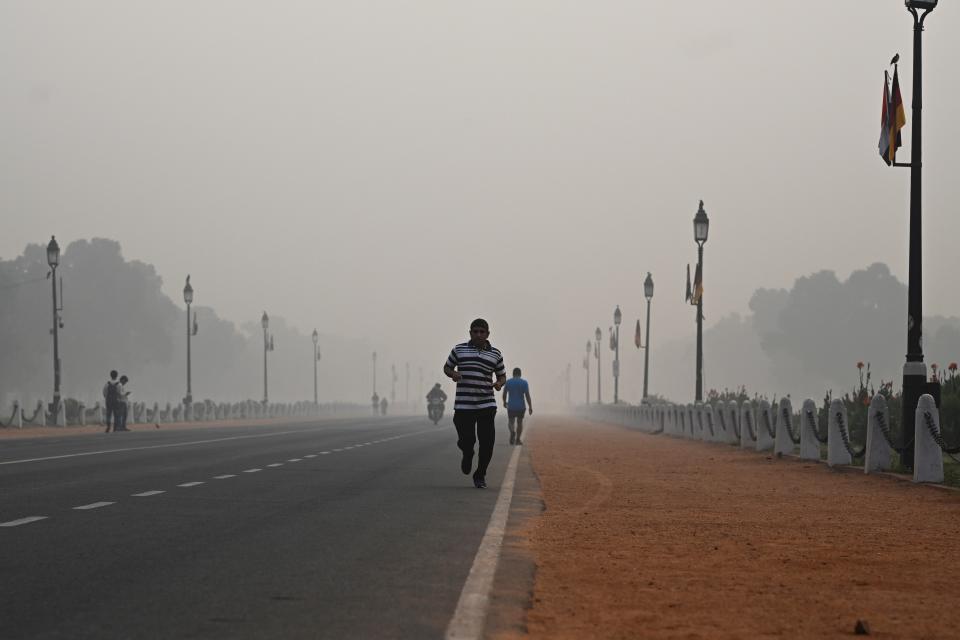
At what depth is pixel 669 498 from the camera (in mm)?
17062

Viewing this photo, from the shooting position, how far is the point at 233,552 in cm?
1023

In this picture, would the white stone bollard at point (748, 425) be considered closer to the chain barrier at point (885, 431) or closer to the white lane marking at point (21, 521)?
the chain barrier at point (885, 431)

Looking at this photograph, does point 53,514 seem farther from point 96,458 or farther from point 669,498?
point 96,458

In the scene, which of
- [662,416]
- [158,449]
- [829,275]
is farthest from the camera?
[829,275]

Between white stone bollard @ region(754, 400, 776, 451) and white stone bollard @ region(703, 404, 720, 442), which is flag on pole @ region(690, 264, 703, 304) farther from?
white stone bollard @ region(754, 400, 776, 451)

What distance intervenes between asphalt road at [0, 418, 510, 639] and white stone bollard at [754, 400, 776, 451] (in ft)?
38.9

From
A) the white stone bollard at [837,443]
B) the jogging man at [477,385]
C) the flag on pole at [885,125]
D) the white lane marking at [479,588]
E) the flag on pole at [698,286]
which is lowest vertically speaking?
the white stone bollard at [837,443]

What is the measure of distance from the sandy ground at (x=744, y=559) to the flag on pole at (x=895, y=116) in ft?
20.9

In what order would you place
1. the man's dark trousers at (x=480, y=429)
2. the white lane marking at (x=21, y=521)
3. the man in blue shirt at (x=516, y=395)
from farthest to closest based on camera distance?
the man in blue shirt at (x=516, y=395), the man's dark trousers at (x=480, y=429), the white lane marking at (x=21, y=521)

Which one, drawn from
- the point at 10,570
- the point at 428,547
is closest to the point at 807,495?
the point at 428,547

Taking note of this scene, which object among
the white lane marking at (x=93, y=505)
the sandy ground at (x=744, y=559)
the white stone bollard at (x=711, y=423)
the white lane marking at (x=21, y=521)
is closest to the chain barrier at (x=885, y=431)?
the sandy ground at (x=744, y=559)

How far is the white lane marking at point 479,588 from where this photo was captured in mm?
7094

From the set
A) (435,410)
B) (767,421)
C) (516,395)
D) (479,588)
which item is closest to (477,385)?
(479,588)

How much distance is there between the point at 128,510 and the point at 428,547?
3996 millimetres
